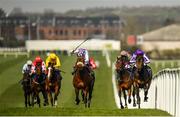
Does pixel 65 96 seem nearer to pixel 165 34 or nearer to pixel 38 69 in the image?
pixel 38 69

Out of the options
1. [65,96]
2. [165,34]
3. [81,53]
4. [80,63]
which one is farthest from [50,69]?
[165,34]

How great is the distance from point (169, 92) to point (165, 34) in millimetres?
106875

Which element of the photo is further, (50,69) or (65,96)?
(65,96)

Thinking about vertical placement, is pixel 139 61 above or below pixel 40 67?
above

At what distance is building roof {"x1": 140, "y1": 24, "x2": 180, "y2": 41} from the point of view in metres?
120

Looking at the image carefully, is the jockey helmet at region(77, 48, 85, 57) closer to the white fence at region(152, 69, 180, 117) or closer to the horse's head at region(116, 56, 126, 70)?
the horse's head at region(116, 56, 126, 70)

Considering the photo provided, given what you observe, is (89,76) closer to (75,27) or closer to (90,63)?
(90,63)

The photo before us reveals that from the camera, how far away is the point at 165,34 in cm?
12769

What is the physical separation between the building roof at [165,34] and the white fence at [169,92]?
94657mm

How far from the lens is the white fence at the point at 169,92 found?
19172 millimetres

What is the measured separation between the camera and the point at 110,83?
5225cm

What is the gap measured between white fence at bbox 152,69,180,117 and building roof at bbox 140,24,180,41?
94657mm

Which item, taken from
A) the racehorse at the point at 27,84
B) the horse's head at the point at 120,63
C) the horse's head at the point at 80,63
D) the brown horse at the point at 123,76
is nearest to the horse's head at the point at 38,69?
the racehorse at the point at 27,84

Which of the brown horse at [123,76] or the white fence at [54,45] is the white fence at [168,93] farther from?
the white fence at [54,45]
